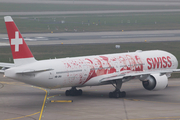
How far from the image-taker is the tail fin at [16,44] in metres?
32.8

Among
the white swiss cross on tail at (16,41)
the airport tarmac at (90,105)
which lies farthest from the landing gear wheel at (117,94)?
the white swiss cross on tail at (16,41)

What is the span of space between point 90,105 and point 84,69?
4.31 m

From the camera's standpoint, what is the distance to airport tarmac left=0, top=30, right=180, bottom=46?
83.7 meters

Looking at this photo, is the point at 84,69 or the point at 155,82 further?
the point at 155,82

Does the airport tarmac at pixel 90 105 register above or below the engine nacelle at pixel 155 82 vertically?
below

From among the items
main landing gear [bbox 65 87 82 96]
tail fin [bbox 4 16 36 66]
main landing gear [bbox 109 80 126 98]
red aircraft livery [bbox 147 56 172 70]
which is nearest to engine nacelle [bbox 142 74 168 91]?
main landing gear [bbox 109 80 126 98]

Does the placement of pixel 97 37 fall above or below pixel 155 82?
above

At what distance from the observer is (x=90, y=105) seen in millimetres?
35219

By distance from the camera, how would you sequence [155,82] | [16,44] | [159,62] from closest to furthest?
[16,44]
[155,82]
[159,62]

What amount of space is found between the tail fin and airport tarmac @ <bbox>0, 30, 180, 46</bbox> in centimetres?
4748

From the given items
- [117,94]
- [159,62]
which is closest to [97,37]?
[159,62]

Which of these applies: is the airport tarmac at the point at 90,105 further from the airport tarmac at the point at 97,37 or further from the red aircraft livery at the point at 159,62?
the airport tarmac at the point at 97,37

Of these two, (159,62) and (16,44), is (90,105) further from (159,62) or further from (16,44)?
(159,62)

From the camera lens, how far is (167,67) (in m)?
44.9
